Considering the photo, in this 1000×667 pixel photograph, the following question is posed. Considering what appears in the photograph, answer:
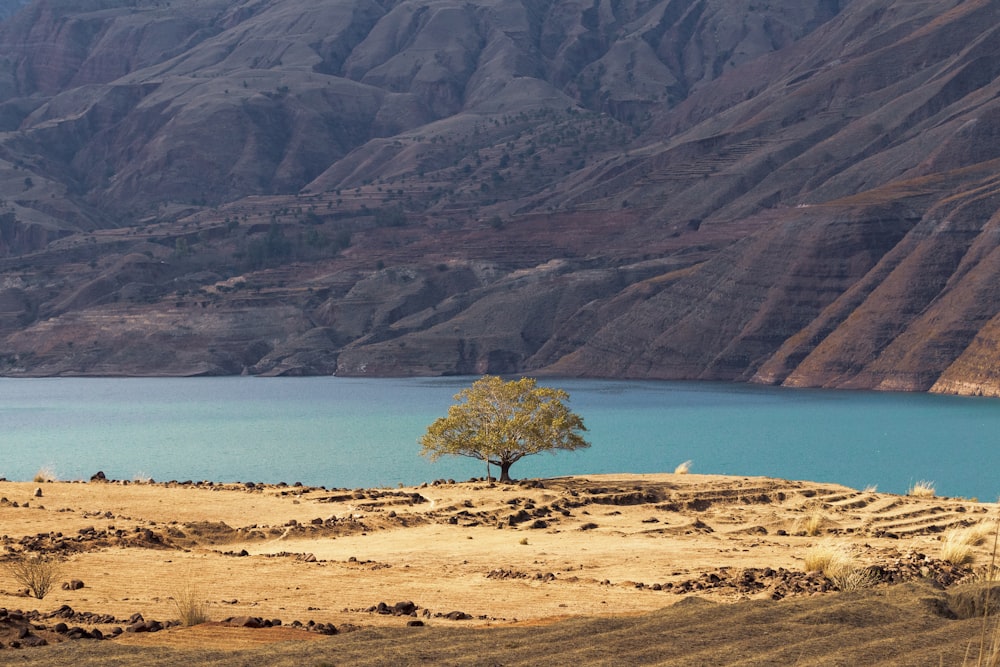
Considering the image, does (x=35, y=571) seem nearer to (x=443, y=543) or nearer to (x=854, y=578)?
(x=443, y=543)

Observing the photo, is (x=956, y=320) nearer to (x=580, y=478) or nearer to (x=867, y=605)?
(x=580, y=478)

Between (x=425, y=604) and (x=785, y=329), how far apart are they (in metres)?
125

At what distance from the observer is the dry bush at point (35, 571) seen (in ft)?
64.7

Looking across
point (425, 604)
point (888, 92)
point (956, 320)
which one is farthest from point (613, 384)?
point (425, 604)

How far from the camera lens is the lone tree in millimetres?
45000

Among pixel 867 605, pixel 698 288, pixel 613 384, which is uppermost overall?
pixel 698 288

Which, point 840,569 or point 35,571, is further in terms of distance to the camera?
point 840,569

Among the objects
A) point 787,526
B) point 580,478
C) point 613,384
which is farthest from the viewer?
point 613,384

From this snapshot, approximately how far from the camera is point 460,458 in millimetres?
67562

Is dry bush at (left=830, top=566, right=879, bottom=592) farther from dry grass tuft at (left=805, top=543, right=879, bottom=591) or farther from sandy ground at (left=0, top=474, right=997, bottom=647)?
sandy ground at (left=0, top=474, right=997, bottom=647)

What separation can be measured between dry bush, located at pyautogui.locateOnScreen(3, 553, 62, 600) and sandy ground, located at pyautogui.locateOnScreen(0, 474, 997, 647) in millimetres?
214

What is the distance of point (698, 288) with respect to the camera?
151250 millimetres

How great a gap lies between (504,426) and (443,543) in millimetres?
16042

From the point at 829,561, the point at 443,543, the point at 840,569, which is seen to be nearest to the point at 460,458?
the point at 443,543
